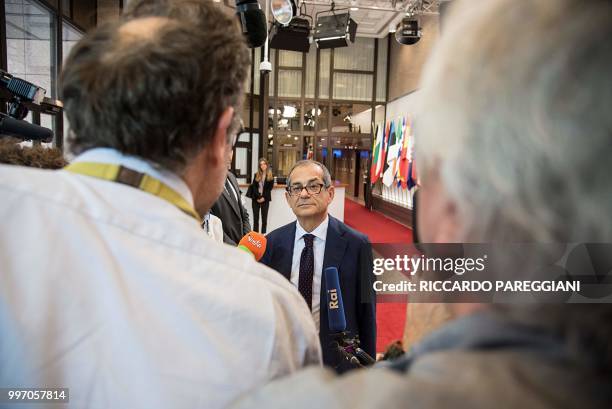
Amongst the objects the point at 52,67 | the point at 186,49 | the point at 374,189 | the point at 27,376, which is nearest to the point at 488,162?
the point at 186,49

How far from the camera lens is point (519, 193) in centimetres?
36

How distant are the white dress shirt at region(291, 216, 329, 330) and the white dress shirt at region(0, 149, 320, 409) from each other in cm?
126

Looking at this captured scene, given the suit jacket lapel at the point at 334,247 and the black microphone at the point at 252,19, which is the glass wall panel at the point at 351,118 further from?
the suit jacket lapel at the point at 334,247

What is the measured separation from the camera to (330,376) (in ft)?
1.26

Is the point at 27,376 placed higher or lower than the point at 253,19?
lower

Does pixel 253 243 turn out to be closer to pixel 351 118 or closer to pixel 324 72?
pixel 324 72

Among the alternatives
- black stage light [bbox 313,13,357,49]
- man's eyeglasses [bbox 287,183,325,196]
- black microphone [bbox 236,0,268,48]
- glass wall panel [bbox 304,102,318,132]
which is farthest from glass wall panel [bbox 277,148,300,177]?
man's eyeglasses [bbox 287,183,325,196]

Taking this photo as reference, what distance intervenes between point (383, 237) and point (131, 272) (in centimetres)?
748

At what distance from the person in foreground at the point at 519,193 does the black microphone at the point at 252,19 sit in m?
1.92

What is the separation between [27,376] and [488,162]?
2.08 feet

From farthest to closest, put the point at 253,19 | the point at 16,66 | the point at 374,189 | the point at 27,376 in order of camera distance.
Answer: the point at 374,189, the point at 16,66, the point at 253,19, the point at 27,376

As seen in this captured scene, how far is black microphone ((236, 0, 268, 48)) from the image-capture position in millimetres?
2191

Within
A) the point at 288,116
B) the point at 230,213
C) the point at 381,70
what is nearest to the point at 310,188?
the point at 230,213

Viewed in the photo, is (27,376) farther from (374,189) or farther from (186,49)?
(374,189)
